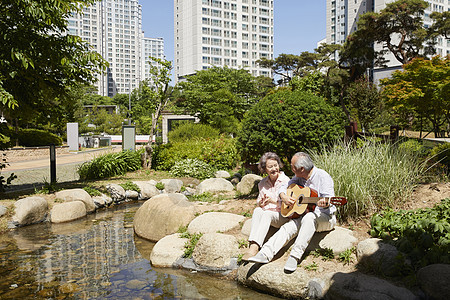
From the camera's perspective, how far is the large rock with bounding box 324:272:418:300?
148 inches

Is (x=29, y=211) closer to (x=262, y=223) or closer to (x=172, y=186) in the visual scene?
(x=172, y=186)

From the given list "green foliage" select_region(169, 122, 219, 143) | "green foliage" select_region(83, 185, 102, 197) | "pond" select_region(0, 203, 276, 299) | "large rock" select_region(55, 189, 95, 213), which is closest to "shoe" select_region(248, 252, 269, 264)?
"pond" select_region(0, 203, 276, 299)

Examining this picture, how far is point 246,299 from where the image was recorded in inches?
174

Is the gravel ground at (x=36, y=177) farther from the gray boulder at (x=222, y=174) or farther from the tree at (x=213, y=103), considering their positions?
the tree at (x=213, y=103)

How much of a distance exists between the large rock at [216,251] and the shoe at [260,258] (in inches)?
26.5

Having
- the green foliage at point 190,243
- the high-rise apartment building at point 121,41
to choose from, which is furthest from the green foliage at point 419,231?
the high-rise apartment building at point 121,41

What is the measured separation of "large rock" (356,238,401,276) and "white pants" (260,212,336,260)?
0.51 meters

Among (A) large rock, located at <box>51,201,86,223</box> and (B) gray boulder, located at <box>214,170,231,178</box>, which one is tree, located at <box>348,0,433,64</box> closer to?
(B) gray boulder, located at <box>214,170,231,178</box>

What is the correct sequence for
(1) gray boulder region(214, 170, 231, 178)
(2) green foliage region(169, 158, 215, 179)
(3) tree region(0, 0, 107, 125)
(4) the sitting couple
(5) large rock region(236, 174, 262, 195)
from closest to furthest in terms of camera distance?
1. (4) the sitting couple
2. (3) tree region(0, 0, 107, 125)
3. (5) large rock region(236, 174, 262, 195)
4. (1) gray boulder region(214, 170, 231, 178)
5. (2) green foliage region(169, 158, 215, 179)

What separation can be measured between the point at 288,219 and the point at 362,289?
1373 millimetres

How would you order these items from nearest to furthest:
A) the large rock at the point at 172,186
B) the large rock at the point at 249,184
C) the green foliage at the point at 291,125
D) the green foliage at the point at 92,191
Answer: the green foliage at the point at 291,125, the large rock at the point at 249,184, the green foliage at the point at 92,191, the large rock at the point at 172,186

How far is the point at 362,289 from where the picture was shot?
3.90 metres

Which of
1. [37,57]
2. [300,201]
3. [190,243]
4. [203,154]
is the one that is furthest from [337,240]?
Result: [203,154]

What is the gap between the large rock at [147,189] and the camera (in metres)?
11.6
